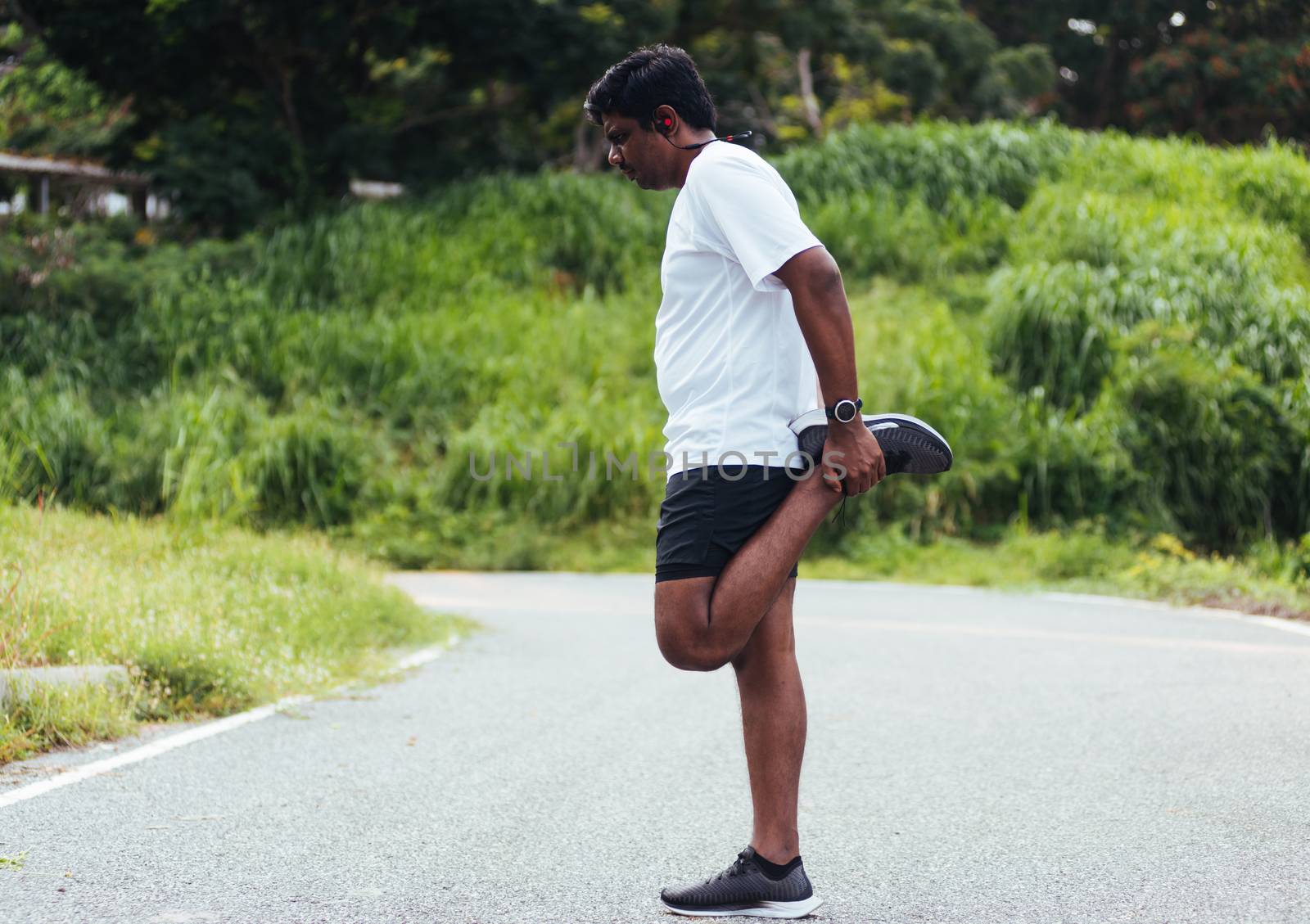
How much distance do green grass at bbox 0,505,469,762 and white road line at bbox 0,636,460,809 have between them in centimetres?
13

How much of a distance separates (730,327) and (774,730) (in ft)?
3.20

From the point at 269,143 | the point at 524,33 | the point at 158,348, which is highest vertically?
the point at 524,33

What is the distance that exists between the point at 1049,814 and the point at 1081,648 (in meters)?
4.06

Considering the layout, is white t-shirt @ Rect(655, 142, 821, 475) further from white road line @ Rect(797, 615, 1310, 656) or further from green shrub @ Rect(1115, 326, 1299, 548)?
green shrub @ Rect(1115, 326, 1299, 548)

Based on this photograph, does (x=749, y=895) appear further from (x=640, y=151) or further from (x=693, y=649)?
(x=640, y=151)

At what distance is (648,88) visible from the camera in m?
3.51

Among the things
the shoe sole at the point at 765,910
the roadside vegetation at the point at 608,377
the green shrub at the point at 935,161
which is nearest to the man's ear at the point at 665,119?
the shoe sole at the point at 765,910

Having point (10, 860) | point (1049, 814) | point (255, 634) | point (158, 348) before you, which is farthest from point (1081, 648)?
point (158, 348)

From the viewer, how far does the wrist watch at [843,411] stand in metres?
3.31

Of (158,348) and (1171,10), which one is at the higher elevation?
(1171,10)

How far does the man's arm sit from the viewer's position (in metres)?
3.30

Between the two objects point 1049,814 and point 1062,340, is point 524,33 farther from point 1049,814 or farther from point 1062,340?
point 1049,814

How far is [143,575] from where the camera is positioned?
26.7ft

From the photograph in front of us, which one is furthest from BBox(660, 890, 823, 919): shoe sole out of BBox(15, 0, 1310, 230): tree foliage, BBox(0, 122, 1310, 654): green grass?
BBox(15, 0, 1310, 230): tree foliage
